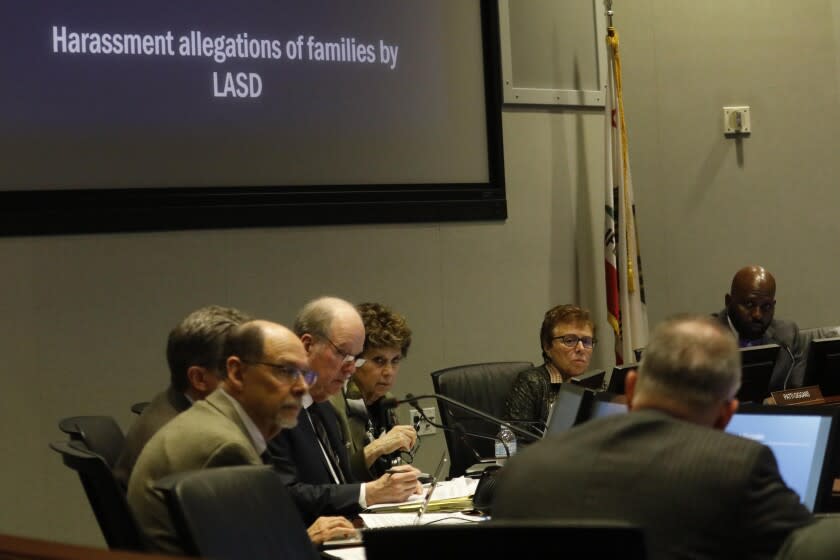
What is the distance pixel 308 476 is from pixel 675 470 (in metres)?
1.91

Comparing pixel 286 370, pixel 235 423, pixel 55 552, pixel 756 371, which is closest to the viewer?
Answer: pixel 55 552

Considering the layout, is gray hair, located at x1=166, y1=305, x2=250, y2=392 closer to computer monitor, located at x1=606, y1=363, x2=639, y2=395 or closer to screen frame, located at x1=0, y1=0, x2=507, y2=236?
computer monitor, located at x1=606, y1=363, x2=639, y2=395

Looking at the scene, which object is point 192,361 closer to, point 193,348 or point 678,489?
point 193,348

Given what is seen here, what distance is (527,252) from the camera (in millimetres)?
6379

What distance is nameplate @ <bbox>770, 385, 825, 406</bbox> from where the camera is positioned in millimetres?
4184

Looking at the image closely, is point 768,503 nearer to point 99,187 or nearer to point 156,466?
point 156,466

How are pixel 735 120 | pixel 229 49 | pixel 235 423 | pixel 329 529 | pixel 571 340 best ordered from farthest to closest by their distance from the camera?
pixel 735 120
pixel 229 49
pixel 571 340
pixel 329 529
pixel 235 423

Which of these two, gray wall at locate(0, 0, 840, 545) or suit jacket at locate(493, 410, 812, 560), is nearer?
suit jacket at locate(493, 410, 812, 560)

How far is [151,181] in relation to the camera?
5363 mm

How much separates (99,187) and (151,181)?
9.5 inches

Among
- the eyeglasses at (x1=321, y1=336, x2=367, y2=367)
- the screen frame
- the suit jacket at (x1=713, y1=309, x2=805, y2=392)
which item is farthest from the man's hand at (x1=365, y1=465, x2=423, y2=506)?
the screen frame

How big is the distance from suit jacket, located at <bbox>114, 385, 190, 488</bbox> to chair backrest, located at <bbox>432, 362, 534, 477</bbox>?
1.82 m

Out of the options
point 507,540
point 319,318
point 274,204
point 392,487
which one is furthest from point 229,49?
point 507,540

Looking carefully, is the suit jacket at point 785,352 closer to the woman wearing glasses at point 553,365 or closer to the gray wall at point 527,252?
the woman wearing glasses at point 553,365
